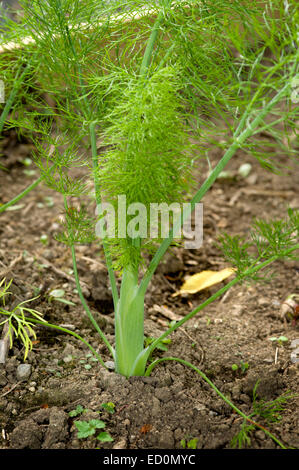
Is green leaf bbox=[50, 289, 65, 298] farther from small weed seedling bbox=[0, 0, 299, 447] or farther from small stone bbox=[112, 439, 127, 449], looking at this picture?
small stone bbox=[112, 439, 127, 449]

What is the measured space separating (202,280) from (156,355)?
1.71 feet

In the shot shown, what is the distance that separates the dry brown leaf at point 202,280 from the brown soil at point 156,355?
0.04 metres

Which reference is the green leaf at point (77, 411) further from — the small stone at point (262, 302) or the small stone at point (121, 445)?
the small stone at point (262, 302)

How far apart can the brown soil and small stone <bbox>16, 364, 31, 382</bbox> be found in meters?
0.01

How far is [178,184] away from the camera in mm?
1135

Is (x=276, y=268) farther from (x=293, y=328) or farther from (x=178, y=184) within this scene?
(x=178, y=184)

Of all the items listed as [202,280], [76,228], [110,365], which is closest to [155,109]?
[76,228]

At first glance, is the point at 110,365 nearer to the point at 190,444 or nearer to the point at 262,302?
the point at 190,444

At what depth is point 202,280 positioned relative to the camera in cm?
186

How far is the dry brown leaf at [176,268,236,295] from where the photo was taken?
1.82m

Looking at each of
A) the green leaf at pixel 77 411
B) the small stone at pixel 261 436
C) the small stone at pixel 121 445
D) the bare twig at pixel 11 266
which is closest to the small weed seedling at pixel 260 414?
the small stone at pixel 261 436

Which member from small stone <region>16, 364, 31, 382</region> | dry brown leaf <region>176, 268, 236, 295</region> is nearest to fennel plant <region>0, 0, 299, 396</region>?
small stone <region>16, 364, 31, 382</region>

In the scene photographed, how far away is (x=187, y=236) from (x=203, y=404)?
3.23 feet

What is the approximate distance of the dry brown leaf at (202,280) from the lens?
1.82m
